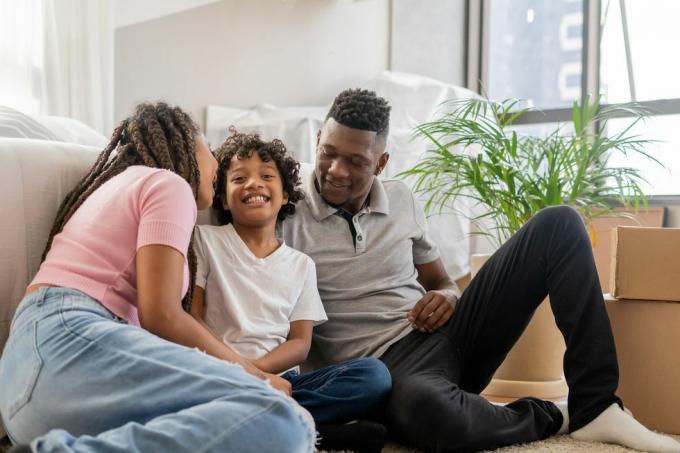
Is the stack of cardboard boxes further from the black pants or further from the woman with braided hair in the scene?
the woman with braided hair

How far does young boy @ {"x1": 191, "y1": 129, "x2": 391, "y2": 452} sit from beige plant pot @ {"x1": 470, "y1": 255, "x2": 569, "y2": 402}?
821mm

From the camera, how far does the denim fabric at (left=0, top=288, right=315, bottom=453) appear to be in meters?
0.94

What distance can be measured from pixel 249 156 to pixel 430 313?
1.60 feet

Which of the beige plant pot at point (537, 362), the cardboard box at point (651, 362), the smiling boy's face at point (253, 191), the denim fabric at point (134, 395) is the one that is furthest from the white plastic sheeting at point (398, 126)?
the denim fabric at point (134, 395)

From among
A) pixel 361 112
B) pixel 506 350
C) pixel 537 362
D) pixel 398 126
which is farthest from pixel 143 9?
pixel 506 350

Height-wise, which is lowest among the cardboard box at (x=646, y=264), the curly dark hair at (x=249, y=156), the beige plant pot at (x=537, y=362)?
the beige plant pot at (x=537, y=362)

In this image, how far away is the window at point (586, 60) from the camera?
347cm

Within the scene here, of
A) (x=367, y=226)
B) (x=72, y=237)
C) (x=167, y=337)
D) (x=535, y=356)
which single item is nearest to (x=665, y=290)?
(x=535, y=356)

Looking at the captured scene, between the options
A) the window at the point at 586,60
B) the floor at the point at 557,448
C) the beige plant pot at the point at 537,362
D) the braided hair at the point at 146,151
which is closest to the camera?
the braided hair at the point at 146,151

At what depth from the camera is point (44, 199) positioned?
1.36m

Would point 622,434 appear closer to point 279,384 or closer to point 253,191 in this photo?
point 279,384

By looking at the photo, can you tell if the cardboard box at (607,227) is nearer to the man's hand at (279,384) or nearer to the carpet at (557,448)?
the carpet at (557,448)

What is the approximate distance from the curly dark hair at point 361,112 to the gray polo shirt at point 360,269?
5.3 inches

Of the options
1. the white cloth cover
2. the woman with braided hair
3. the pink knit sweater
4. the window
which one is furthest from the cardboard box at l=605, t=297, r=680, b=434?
the window
